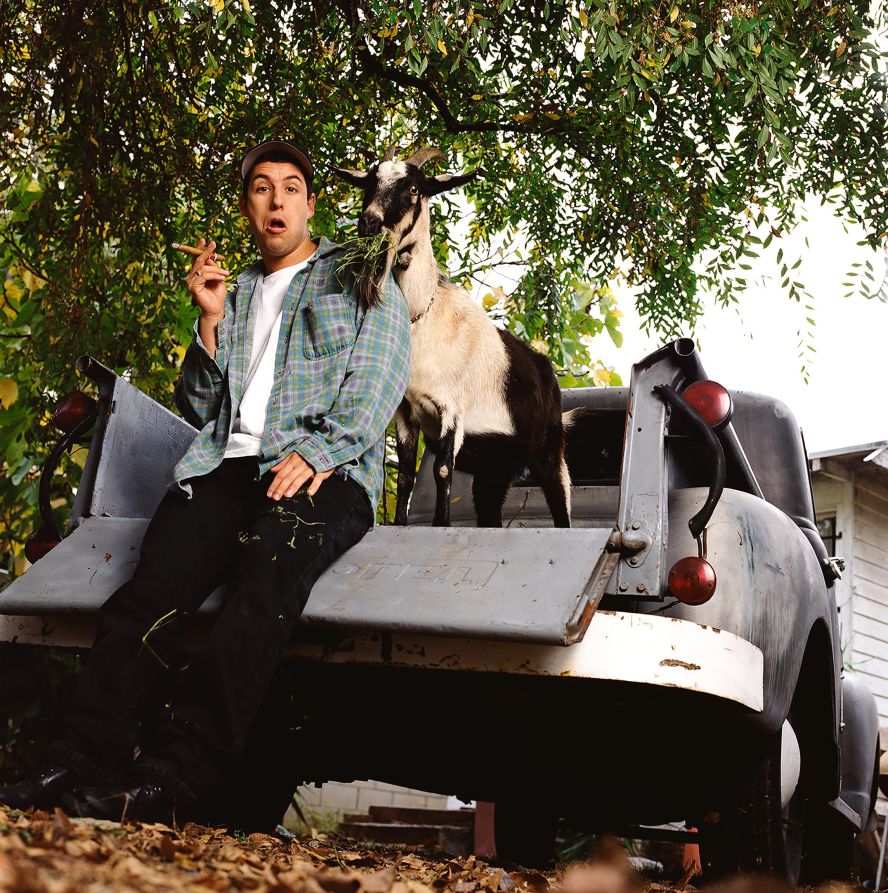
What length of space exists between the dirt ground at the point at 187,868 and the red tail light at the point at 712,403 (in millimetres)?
1351

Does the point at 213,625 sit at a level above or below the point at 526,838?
above

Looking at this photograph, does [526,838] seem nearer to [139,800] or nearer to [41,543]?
[41,543]

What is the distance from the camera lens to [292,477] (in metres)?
3.07

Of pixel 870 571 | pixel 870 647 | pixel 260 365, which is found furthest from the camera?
pixel 870 571

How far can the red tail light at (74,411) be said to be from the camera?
12.3 feet

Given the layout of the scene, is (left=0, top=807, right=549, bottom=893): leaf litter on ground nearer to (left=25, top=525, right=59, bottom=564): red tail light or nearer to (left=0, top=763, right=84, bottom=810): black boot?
(left=0, top=763, right=84, bottom=810): black boot

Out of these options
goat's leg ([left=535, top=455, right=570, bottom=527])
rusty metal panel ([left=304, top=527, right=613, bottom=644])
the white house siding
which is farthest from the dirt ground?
the white house siding

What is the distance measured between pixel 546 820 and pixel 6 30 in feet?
18.7

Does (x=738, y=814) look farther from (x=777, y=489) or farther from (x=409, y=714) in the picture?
(x=777, y=489)

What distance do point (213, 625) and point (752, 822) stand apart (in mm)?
1703

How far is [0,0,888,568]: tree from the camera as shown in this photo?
6418mm

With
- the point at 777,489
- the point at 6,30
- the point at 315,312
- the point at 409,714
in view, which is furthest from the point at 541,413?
the point at 6,30

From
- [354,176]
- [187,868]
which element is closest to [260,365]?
[354,176]

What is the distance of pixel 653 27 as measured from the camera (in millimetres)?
4863
